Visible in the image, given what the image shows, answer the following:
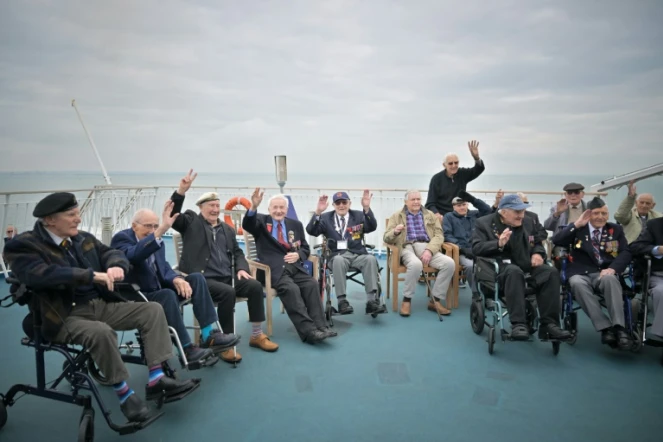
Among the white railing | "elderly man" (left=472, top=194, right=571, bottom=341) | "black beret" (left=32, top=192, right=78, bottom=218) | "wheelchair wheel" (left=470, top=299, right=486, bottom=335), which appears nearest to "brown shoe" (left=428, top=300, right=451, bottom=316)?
"wheelchair wheel" (left=470, top=299, right=486, bottom=335)

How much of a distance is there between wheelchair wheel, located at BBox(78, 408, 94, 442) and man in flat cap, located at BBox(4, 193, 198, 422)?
0.14 metres

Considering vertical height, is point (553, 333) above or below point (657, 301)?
below

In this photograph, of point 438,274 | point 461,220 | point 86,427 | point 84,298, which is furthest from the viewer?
point 461,220

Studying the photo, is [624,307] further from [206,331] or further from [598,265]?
[206,331]

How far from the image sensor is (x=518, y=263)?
333cm

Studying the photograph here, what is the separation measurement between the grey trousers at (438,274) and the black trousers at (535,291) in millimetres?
905

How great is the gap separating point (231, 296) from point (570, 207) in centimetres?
341

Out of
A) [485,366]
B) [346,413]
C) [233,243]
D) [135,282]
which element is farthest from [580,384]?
[135,282]

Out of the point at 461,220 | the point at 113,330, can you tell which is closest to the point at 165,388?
the point at 113,330

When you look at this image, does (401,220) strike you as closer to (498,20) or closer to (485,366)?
(485,366)

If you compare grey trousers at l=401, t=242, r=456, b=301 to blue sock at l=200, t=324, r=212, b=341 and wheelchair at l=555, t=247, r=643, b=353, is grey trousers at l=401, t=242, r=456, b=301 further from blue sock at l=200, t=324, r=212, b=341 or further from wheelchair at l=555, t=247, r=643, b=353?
blue sock at l=200, t=324, r=212, b=341

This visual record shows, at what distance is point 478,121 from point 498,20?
290cm

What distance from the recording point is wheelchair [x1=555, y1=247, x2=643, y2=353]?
302 centimetres

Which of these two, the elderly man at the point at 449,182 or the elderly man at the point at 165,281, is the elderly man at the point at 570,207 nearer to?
the elderly man at the point at 449,182
